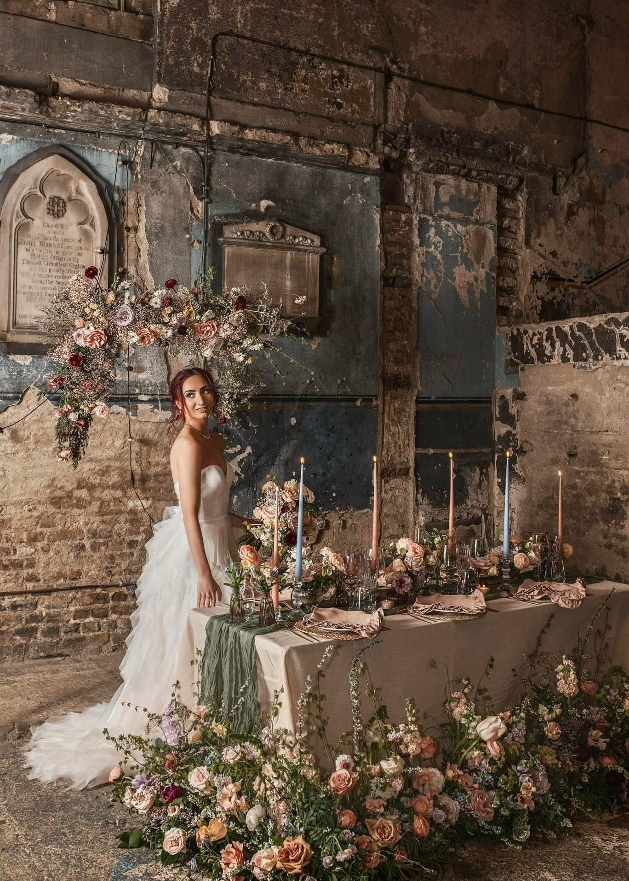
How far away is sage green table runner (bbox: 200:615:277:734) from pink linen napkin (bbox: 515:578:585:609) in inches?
55.2

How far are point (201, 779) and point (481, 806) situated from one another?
1.24m

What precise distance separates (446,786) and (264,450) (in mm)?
4113

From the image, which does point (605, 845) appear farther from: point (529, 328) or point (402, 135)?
point (402, 135)

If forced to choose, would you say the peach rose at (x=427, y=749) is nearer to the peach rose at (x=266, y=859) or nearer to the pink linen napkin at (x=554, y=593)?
the peach rose at (x=266, y=859)

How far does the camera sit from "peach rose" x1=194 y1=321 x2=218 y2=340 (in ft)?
19.5

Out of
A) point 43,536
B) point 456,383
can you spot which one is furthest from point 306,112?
point 43,536

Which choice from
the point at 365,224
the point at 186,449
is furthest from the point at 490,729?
the point at 365,224

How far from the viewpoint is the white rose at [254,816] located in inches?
128

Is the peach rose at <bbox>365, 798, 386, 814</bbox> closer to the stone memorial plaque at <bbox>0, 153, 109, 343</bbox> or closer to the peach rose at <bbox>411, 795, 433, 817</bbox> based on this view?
the peach rose at <bbox>411, 795, 433, 817</bbox>

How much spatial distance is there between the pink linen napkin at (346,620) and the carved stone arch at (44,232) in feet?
12.4

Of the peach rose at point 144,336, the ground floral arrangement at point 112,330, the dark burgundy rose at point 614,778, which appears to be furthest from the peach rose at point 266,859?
the peach rose at point 144,336

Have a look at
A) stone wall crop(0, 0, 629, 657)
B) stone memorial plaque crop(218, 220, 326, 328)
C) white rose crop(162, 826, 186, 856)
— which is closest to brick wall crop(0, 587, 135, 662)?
→ stone wall crop(0, 0, 629, 657)

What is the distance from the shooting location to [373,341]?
793 cm

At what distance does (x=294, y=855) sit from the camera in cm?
Result: 312
